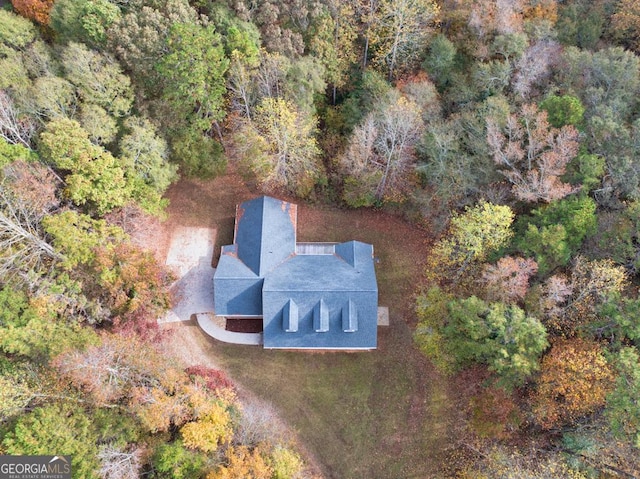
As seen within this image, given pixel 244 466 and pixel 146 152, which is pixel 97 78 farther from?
pixel 244 466

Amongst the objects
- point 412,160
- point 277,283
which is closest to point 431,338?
point 277,283

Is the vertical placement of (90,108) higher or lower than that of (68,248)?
higher

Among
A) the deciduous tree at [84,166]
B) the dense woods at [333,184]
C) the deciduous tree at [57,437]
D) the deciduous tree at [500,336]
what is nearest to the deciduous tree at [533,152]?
the dense woods at [333,184]

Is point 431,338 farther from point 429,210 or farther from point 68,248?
point 68,248

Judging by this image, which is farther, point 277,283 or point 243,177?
point 243,177

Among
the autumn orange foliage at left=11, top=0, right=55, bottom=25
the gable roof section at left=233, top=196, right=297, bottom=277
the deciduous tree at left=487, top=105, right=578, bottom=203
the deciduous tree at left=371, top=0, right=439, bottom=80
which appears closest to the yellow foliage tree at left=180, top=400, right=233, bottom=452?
the gable roof section at left=233, top=196, right=297, bottom=277

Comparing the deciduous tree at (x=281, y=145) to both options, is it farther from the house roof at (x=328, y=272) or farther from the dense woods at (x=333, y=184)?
the house roof at (x=328, y=272)

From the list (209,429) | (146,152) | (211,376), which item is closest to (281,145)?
(146,152)
